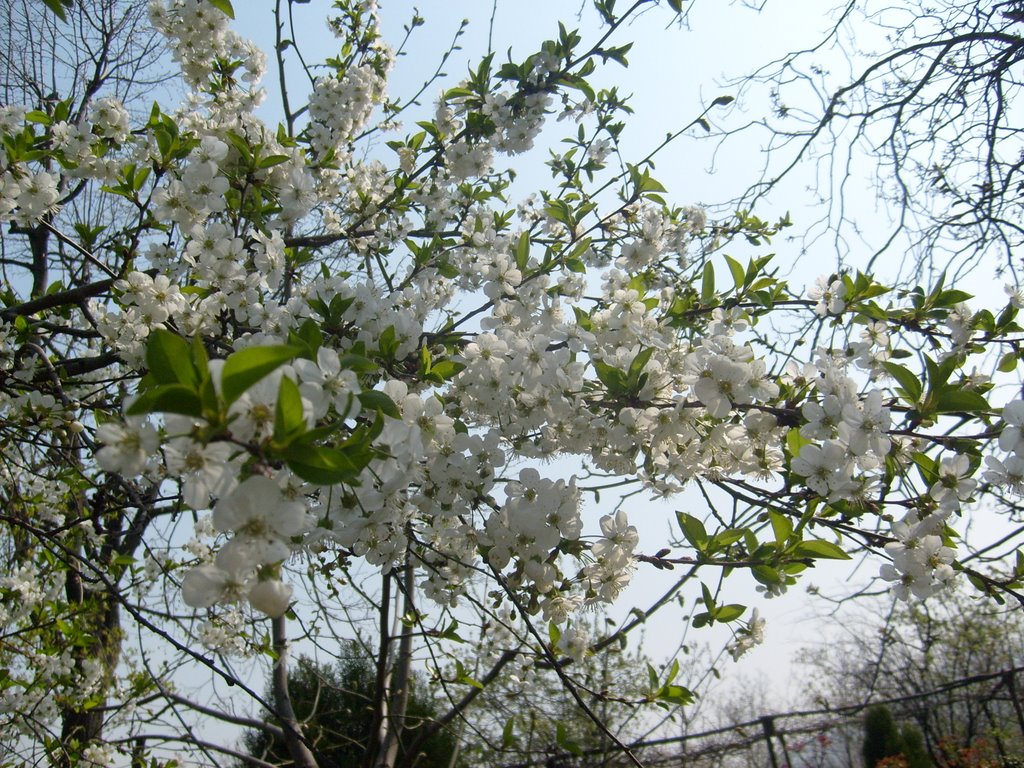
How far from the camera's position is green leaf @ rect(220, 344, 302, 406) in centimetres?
75

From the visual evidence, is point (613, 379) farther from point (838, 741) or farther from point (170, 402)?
point (838, 741)

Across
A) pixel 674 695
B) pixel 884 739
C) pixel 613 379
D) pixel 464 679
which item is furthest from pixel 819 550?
pixel 884 739

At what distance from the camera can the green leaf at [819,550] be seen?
149cm

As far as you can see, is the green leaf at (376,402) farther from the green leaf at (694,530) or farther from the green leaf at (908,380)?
the green leaf at (908,380)

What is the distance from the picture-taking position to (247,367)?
2.48ft

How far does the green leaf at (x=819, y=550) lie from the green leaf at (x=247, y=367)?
125 cm

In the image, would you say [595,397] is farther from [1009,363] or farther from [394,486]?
[1009,363]

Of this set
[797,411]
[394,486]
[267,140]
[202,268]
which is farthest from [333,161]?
[797,411]

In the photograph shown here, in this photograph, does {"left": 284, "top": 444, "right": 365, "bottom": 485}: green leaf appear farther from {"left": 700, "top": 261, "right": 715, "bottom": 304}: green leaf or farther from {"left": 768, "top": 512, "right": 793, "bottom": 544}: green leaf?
{"left": 700, "top": 261, "right": 715, "bottom": 304}: green leaf

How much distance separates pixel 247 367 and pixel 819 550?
4.25 ft

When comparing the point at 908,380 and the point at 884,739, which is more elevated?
the point at 908,380

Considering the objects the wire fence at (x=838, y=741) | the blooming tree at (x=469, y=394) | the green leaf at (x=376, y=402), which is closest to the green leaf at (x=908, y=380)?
the blooming tree at (x=469, y=394)

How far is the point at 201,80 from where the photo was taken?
9.66ft

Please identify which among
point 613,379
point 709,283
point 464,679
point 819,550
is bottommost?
point 464,679
